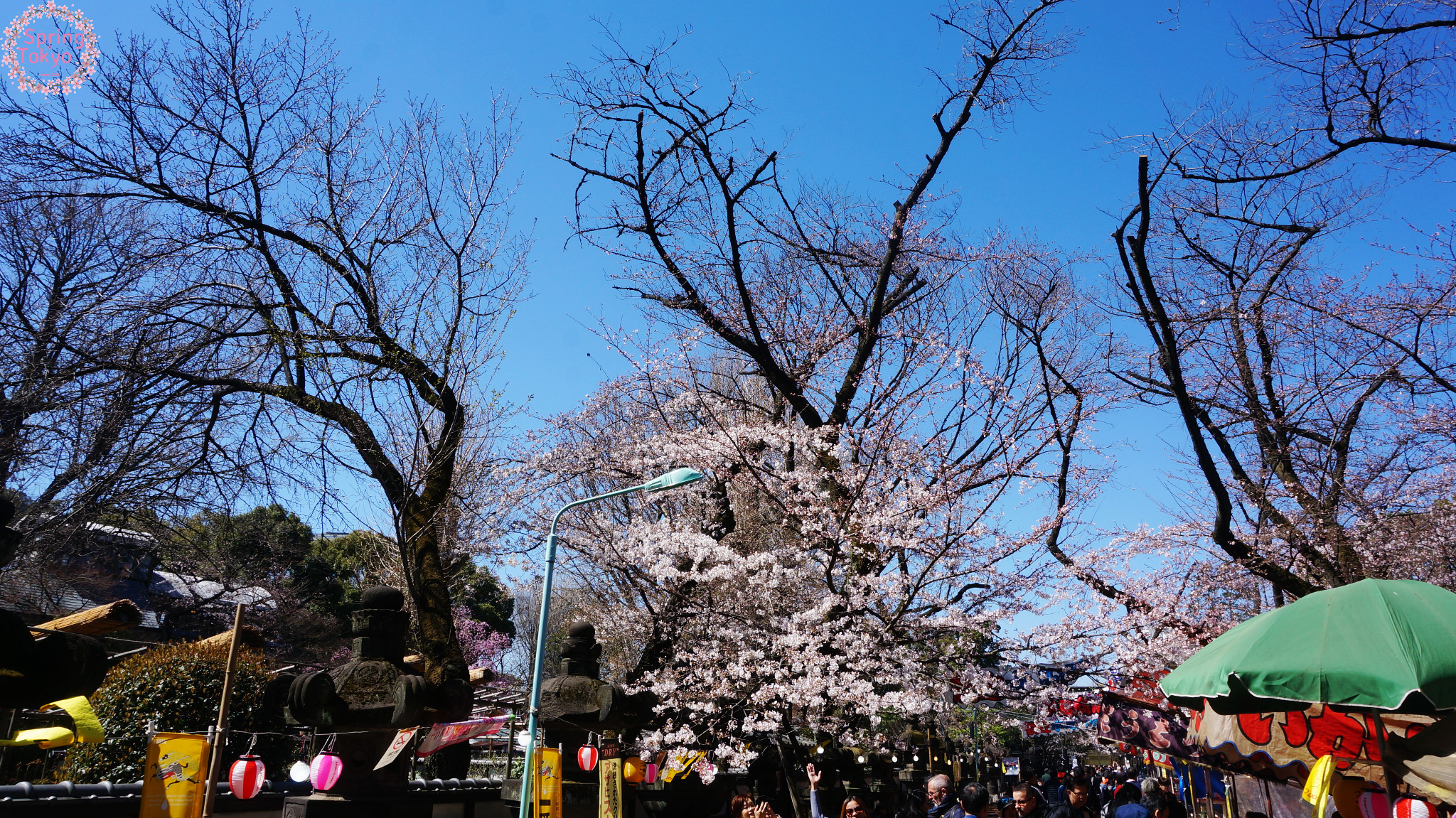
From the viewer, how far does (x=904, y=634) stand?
12.4 meters

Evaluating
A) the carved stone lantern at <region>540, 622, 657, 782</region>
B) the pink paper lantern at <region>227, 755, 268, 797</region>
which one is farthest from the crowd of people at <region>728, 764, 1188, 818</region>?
the pink paper lantern at <region>227, 755, 268, 797</region>

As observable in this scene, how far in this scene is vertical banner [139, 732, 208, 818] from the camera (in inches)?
241

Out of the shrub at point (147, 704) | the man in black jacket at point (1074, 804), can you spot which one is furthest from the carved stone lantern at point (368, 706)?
the man in black jacket at point (1074, 804)

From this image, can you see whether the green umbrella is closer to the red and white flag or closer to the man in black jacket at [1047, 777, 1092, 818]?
the man in black jacket at [1047, 777, 1092, 818]

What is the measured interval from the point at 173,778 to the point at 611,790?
491 cm

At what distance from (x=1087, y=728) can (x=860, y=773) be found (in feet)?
18.1

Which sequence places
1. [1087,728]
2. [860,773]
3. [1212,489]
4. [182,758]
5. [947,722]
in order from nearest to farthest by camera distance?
[182,758] → [1212,489] → [947,722] → [1087,728] → [860,773]

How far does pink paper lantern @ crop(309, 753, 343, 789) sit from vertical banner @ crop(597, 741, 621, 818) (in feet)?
10.8

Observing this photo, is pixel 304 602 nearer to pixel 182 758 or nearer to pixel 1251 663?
pixel 182 758

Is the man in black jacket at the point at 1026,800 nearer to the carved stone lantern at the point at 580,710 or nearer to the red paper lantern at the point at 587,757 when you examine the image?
the carved stone lantern at the point at 580,710

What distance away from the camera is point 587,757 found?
10.1m

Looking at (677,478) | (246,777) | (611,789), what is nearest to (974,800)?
(677,478)

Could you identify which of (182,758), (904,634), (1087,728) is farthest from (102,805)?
(1087,728)

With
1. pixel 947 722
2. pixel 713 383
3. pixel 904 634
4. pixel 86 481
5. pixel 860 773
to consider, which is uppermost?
pixel 713 383
